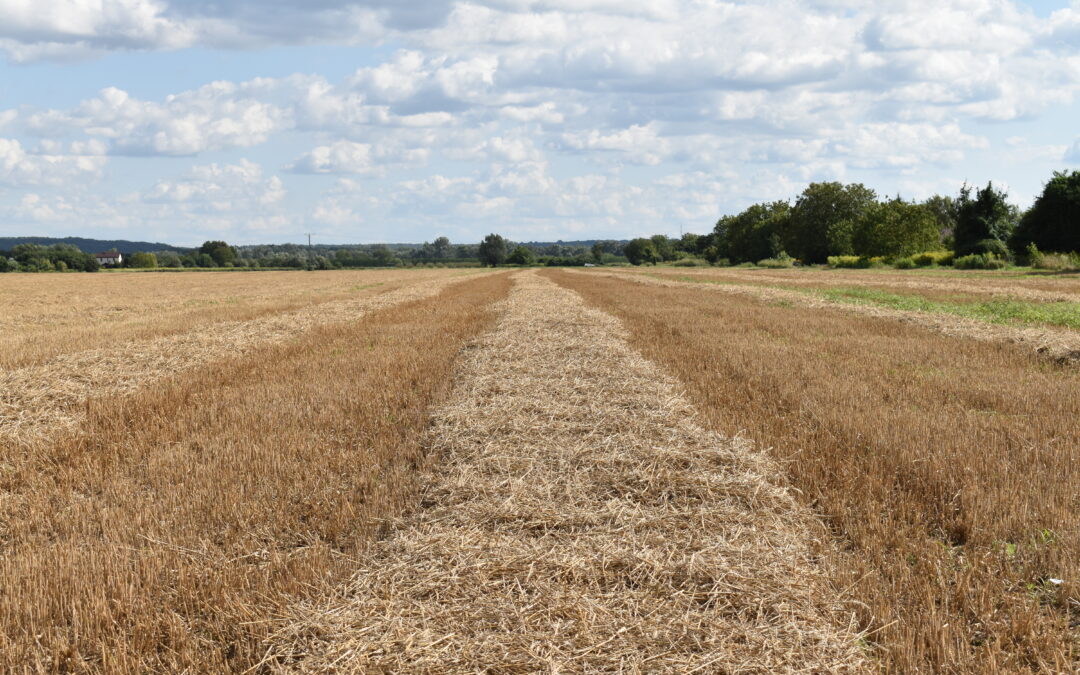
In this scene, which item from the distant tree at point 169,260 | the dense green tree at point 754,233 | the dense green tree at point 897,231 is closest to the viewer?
the dense green tree at point 897,231

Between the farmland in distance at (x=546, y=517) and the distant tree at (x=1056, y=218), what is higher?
the distant tree at (x=1056, y=218)

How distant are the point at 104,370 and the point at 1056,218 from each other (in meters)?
61.3

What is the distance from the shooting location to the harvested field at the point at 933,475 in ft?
Answer: 12.2

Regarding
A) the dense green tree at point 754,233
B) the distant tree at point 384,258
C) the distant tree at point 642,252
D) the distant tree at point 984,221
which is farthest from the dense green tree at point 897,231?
the distant tree at point 384,258

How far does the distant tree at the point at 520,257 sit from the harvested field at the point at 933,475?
164968 millimetres

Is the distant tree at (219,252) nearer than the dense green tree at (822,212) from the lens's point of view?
No

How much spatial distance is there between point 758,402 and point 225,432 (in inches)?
255

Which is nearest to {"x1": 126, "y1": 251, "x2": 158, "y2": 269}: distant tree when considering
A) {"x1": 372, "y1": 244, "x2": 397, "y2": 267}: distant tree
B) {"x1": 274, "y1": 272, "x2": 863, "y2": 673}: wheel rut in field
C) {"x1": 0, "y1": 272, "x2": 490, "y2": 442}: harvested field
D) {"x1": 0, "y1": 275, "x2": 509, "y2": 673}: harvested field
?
{"x1": 372, "y1": 244, "x2": 397, "y2": 267}: distant tree

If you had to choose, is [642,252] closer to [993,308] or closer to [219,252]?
[219,252]

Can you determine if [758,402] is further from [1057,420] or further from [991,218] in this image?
[991,218]

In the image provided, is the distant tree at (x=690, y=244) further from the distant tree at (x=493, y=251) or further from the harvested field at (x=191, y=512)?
Answer: the harvested field at (x=191, y=512)

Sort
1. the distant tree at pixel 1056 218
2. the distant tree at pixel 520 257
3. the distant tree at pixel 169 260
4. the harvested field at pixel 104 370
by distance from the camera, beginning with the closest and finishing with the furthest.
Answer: the harvested field at pixel 104 370
the distant tree at pixel 1056 218
the distant tree at pixel 169 260
the distant tree at pixel 520 257

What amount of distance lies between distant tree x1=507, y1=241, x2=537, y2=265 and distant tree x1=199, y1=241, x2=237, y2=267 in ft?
211

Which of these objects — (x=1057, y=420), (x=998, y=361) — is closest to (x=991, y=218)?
(x=998, y=361)
